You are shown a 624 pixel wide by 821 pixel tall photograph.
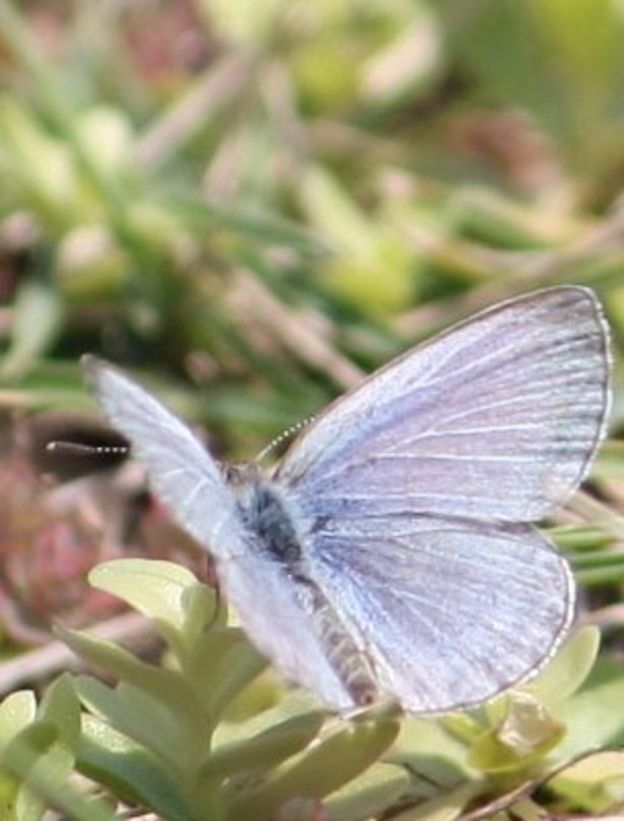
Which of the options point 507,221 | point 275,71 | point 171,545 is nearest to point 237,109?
point 275,71

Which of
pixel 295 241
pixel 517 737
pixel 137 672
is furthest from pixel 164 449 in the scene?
pixel 295 241

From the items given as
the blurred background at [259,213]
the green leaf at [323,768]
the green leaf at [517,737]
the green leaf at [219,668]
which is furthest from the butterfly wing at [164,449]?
the blurred background at [259,213]

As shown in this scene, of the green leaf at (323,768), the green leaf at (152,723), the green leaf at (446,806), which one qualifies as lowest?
the green leaf at (446,806)

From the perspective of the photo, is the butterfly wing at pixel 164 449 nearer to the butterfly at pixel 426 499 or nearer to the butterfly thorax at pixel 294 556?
the butterfly at pixel 426 499

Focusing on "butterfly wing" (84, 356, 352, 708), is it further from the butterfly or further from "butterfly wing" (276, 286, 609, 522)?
"butterfly wing" (276, 286, 609, 522)

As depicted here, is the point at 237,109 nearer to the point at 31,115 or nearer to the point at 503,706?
the point at 31,115

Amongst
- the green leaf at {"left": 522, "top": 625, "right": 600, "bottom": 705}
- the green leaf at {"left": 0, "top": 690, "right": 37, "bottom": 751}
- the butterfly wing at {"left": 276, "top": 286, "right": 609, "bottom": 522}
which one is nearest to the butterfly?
the butterfly wing at {"left": 276, "top": 286, "right": 609, "bottom": 522}
